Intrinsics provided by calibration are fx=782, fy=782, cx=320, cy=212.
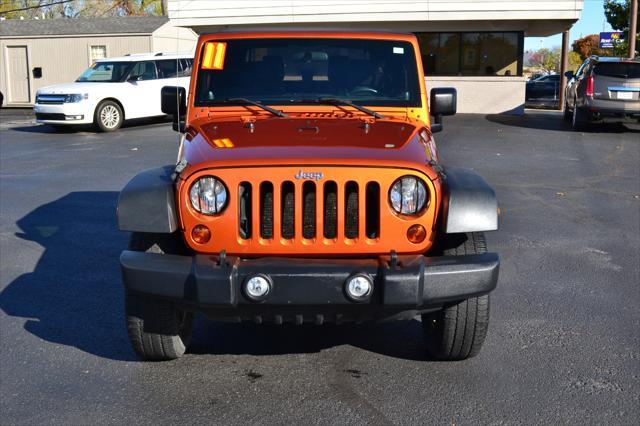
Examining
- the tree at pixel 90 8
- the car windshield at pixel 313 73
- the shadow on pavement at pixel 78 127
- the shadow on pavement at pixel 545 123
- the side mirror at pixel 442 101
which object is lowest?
the shadow on pavement at pixel 545 123

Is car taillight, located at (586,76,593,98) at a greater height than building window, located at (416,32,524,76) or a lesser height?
lesser

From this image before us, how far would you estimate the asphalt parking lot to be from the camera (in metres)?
3.85

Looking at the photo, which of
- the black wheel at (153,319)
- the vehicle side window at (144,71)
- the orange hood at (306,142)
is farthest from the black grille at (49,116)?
the black wheel at (153,319)

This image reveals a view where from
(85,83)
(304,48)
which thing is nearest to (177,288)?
(304,48)

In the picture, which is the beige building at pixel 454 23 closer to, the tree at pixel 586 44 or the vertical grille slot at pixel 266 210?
the vertical grille slot at pixel 266 210

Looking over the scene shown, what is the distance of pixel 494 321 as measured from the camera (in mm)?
5148

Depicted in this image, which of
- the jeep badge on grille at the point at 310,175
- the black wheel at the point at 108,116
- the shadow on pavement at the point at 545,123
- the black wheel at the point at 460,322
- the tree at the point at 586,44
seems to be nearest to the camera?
the jeep badge on grille at the point at 310,175

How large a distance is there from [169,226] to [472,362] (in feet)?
6.19

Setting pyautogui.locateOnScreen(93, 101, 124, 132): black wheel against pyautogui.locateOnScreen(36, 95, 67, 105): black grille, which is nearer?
pyautogui.locateOnScreen(36, 95, 67, 105): black grille

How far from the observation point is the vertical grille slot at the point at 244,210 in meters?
3.78

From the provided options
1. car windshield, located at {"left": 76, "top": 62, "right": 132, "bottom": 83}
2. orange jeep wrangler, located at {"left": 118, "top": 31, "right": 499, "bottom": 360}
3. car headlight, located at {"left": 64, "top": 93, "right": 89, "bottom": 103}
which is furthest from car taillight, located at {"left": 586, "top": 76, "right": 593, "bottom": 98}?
orange jeep wrangler, located at {"left": 118, "top": 31, "right": 499, "bottom": 360}

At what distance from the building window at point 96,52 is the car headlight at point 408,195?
88.1 feet

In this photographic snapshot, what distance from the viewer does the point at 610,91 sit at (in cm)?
1686

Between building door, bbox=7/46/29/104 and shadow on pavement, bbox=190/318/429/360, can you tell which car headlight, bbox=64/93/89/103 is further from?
shadow on pavement, bbox=190/318/429/360
